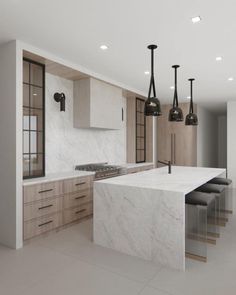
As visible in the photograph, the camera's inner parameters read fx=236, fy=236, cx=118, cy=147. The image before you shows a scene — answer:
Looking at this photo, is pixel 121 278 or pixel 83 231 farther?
pixel 83 231

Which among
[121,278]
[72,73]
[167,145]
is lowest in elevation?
[121,278]

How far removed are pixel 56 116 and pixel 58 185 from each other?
141cm

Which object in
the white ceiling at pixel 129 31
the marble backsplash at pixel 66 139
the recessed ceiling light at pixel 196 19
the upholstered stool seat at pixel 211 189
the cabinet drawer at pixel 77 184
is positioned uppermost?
the white ceiling at pixel 129 31

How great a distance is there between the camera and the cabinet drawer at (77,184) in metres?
3.85

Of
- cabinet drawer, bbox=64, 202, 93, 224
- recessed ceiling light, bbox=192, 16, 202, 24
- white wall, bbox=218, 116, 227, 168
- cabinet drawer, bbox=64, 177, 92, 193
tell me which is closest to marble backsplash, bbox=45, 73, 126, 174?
cabinet drawer, bbox=64, 177, 92, 193

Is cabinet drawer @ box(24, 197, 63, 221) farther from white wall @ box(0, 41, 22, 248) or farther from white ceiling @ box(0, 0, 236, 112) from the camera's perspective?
white ceiling @ box(0, 0, 236, 112)

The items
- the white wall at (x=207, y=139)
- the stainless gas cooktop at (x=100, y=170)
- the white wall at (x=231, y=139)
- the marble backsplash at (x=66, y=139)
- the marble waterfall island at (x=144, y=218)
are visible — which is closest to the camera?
the marble waterfall island at (x=144, y=218)

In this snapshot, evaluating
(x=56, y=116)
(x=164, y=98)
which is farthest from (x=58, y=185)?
(x=164, y=98)

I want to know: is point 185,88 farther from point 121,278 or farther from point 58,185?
point 121,278

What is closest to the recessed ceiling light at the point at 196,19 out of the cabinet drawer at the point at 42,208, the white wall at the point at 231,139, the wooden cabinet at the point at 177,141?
the cabinet drawer at the point at 42,208

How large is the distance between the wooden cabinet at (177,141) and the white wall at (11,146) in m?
5.46

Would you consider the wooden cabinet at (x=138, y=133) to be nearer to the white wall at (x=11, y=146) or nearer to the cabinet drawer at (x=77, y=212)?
the cabinet drawer at (x=77, y=212)

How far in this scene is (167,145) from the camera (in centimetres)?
777

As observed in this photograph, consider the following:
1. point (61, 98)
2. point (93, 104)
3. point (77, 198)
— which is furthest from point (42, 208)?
point (93, 104)
